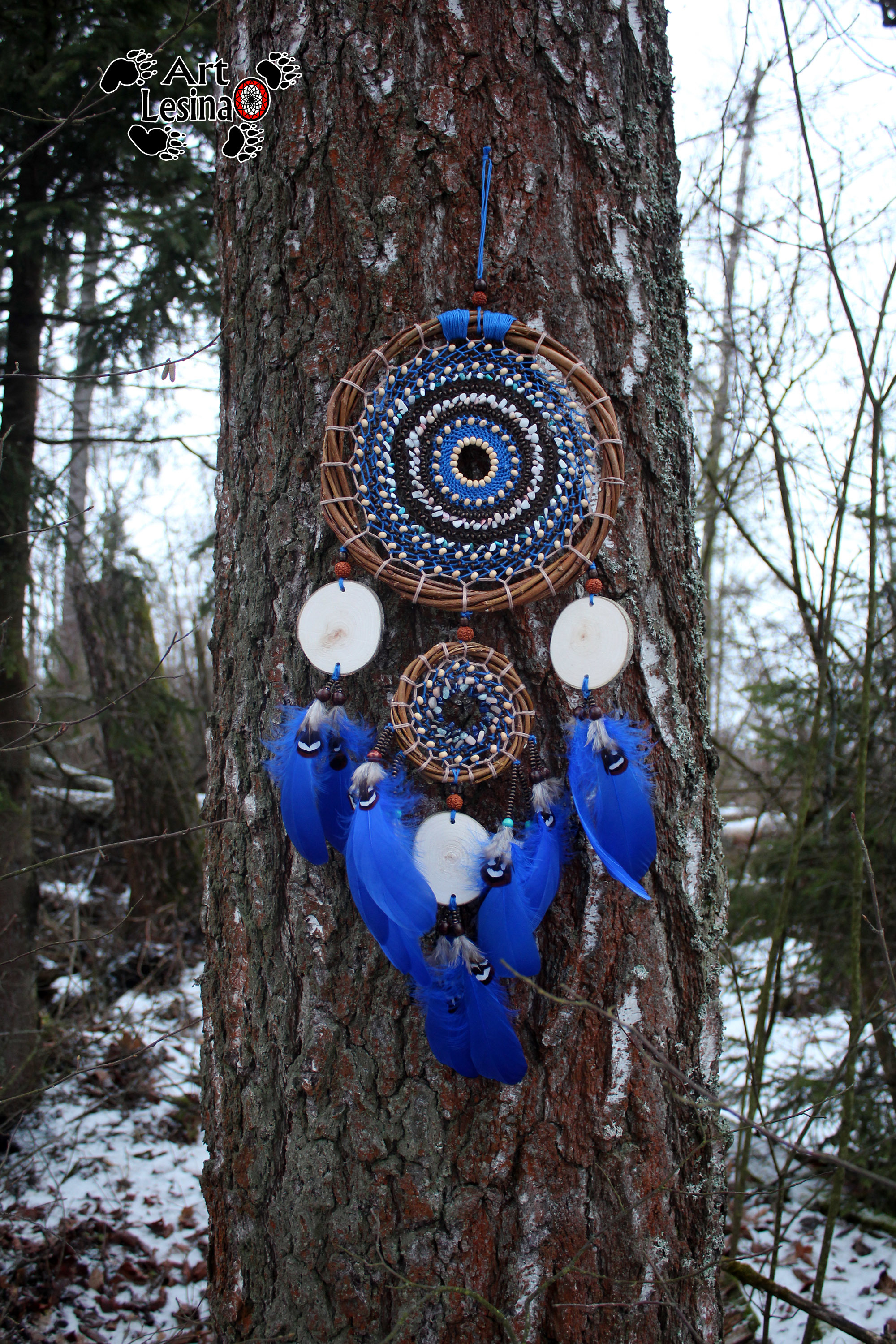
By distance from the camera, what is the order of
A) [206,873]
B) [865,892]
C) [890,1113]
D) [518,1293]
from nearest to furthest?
[518,1293], [206,873], [890,1113], [865,892]

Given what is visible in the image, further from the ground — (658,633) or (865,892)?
(658,633)

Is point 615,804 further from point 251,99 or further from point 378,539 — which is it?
point 251,99

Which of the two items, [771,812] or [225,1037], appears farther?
[771,812]

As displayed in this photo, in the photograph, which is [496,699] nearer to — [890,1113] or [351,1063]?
[351,1063]

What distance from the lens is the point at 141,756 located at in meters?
4.57

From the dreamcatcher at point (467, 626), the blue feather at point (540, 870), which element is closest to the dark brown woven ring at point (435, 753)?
the dreamcatcher at point (467, 626)

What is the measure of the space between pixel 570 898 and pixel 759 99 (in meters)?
3.06

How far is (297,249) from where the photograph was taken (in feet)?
4.62

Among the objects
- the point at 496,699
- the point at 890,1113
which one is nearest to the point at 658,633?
the point at 496,699

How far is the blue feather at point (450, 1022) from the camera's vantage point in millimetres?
1259

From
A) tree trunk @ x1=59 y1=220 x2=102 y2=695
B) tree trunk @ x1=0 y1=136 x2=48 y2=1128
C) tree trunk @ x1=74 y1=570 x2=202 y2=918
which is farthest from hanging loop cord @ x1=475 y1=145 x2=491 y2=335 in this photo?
tree trunk @ x1=74 y1=570 x2=202 y2=918

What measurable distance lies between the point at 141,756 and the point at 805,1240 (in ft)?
12.2

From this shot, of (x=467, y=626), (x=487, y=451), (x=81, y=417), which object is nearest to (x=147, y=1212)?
(x=467, y=626)

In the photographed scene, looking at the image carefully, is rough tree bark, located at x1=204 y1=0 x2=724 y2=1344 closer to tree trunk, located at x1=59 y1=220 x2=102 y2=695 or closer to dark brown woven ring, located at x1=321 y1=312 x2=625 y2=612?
dark brown woven ring, located at x1=321 y1=312 x2=625 y2=612
